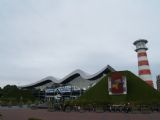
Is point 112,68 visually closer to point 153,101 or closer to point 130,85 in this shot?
point 130,85

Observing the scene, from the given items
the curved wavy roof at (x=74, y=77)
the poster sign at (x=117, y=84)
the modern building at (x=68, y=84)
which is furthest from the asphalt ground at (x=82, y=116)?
the modern building at (x=68, y=84)

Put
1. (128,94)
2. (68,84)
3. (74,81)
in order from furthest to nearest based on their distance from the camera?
(74,81)
(68,84)
(128,94)

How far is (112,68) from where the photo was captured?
8425 cm

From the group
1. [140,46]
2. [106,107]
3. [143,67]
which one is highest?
[140,46]

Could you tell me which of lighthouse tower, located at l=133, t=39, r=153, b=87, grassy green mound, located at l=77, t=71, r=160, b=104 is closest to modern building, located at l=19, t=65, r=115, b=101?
lighthouse tower, located at l=133, t=39, r=153, b=87

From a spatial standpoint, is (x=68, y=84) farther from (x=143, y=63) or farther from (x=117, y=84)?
(x=117, y=84)

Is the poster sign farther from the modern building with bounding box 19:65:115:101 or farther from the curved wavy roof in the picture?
the modern building with bounding box 19:65:115:101

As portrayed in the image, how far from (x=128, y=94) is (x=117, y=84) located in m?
2.38

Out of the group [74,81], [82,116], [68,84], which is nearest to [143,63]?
[82,116]

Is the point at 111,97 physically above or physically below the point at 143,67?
below

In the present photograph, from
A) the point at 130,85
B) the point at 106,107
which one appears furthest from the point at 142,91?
the point at 106,107

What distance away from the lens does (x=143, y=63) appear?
53.1m

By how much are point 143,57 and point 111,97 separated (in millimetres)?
12466

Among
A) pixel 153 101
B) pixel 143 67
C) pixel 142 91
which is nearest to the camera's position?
pixel 153 101
